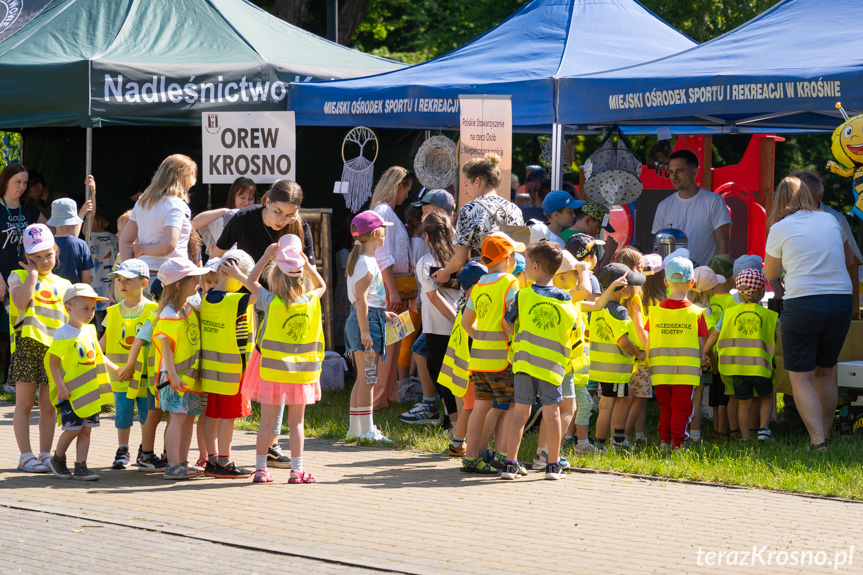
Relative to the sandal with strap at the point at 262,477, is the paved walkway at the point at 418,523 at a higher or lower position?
lower

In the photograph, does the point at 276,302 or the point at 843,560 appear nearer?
the point at 843,560

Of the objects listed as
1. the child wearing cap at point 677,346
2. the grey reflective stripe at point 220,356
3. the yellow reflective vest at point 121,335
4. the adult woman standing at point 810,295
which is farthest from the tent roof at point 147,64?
the adult woman standing at point 810,295

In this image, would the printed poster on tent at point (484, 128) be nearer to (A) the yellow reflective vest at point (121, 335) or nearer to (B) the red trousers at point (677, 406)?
(B) the red trousers at point (677, 406)

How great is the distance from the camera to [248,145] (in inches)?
401

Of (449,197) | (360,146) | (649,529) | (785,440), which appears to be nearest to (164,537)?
(649,529)

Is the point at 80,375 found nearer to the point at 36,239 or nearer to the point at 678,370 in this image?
the point at 36,239

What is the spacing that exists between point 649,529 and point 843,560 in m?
1.01

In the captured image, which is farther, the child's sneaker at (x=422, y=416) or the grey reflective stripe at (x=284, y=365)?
the child's sneaker at (x=422, y=416)

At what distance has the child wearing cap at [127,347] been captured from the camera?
7012 millimetres

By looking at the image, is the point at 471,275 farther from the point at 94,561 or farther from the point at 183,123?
the point at 183,123

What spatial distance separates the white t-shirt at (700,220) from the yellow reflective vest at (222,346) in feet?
14.5

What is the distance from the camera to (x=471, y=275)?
24.1 ft
